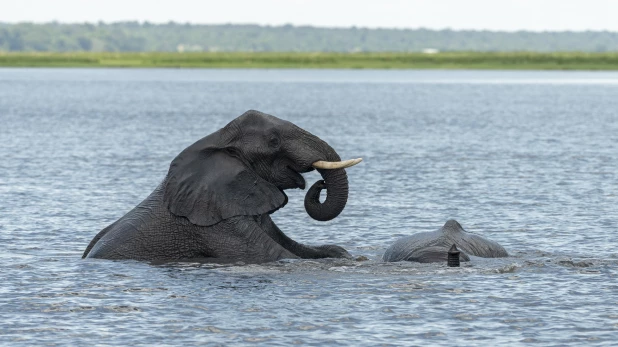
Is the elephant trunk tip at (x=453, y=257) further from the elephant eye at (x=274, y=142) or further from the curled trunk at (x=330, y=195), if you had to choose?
the elephant eye at (x=274, y=142)

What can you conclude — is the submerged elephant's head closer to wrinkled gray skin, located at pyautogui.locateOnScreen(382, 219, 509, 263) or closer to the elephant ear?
the elephant ear

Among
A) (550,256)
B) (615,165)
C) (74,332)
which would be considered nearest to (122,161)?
(615,165)

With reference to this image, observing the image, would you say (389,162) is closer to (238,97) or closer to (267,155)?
(267,155)

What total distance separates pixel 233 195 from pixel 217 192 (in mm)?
253

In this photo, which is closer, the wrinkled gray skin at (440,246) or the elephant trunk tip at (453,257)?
the elephant trunk tip at (453,257)

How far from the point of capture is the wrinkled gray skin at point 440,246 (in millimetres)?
19500

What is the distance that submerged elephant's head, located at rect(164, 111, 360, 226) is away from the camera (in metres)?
18.9

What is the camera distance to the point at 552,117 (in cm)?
8088

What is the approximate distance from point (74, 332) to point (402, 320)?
14.0 feet

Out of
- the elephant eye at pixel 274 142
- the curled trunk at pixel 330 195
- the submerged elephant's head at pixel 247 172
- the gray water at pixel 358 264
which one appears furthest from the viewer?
the elephant eye at pixel 274 142

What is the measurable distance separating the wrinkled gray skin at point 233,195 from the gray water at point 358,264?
36 centimetres

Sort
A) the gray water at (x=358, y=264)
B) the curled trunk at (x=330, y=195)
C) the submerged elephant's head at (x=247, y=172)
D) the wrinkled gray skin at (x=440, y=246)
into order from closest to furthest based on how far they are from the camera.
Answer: the gray water at (x=358, y=264) < the curled trunk at (x=330, y=195) < the submerged elephant's head at (x=247, y=172) < the wrinkled gray skin at (x=440, y=246)

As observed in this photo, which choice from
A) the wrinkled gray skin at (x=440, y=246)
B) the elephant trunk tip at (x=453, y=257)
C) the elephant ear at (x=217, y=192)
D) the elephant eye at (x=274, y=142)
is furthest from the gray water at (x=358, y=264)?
the elephant eye at (x=274, y=142)

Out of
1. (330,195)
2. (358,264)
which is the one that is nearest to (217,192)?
(330,195)
